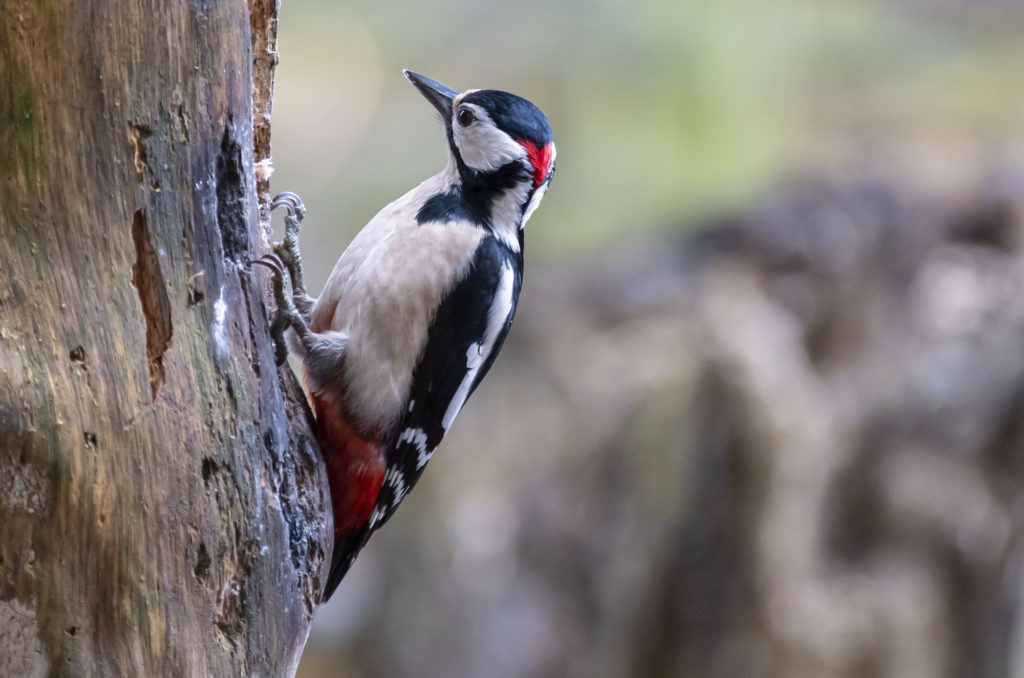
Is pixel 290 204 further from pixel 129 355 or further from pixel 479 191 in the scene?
pixel 129 355

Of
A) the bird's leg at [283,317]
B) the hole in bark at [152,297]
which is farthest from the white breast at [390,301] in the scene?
the hole in bark at [152,297]

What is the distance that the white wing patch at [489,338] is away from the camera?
173cm

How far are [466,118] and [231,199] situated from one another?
0.62 m

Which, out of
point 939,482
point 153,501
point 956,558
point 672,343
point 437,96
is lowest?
point 956,558

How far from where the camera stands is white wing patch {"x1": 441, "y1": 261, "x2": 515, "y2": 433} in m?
1.73

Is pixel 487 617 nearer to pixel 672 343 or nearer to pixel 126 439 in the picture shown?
pixel 672 343

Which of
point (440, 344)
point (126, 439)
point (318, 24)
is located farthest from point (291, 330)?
point (318, 24)

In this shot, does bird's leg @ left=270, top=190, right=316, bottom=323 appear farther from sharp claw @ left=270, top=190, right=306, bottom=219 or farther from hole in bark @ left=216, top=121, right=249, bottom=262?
hole in bark @ left=216, top=121, right=249, bottom=262

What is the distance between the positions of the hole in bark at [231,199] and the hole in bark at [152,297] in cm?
12

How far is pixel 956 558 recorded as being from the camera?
12.6ft

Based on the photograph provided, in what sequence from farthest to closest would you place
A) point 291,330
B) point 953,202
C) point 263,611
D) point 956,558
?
point 953,202 < point 956,558 < point 291,330 < point 263,611

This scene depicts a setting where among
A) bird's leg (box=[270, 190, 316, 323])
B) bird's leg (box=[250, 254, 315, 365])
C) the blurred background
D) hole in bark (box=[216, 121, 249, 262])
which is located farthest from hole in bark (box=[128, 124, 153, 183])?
the blurred background

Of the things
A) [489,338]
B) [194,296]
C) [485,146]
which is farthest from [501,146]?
[194,296]

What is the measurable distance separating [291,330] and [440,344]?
0.26 metres
